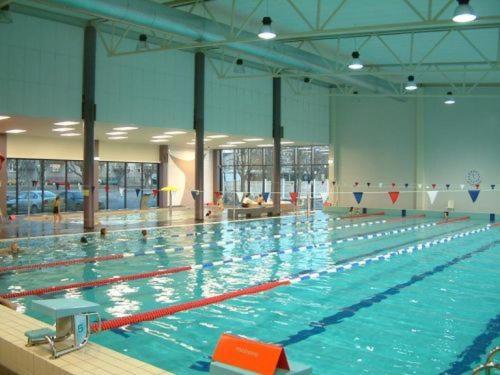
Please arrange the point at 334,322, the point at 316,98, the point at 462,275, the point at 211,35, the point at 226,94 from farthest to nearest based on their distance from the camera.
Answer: the point at 316,98 → the point at 226,94 → the point at 211,35 → the point at 462,275 → the point at 334,322

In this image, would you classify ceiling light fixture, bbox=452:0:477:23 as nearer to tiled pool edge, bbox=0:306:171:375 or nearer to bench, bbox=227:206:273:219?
tiled pool edge, bbox=0:306:171:375

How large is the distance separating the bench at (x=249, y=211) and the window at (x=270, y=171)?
5.36m

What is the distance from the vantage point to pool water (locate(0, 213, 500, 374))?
483 cm

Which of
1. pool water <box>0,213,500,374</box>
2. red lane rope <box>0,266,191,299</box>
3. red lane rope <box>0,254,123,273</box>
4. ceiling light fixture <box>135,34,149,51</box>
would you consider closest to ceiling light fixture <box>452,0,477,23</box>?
pool water <box>0,213,500,374</box>

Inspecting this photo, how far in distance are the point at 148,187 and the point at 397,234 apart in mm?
15462

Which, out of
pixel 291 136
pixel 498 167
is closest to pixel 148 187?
pixel 291 136

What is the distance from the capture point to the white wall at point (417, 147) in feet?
69.7

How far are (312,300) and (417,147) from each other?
58.7 feet

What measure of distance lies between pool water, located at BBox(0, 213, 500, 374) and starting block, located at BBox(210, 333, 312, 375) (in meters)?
1.67

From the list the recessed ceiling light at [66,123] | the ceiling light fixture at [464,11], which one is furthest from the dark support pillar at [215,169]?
the ceiling light fixture at [464,11]

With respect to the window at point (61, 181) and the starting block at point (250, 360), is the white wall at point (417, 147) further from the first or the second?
the starting block at point (250, 360)

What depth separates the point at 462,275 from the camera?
861 centimetres

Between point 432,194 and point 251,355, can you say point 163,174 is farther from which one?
point 251,355

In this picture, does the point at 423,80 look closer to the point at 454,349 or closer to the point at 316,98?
the point at 316,98
